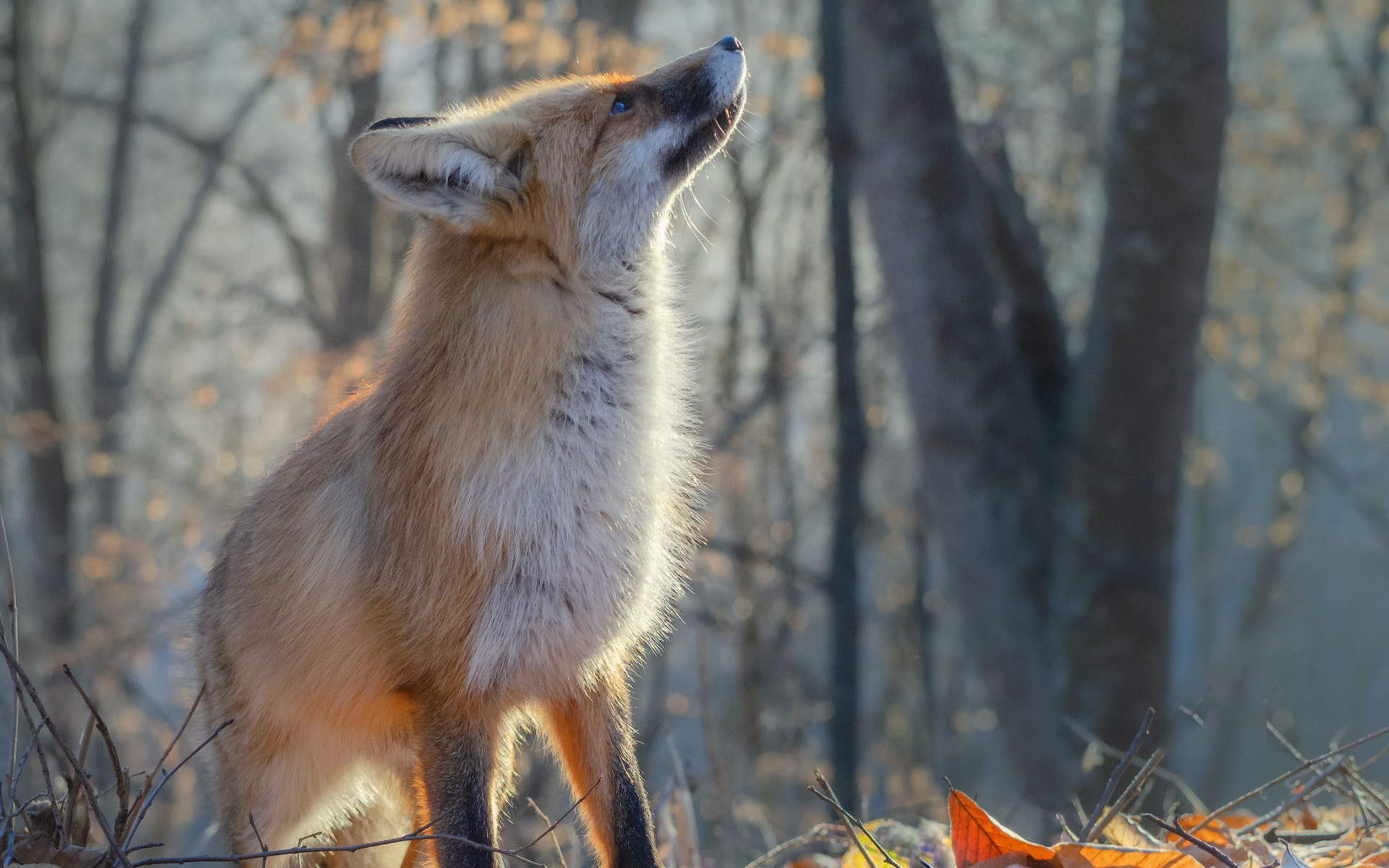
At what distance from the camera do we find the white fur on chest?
2824 mm

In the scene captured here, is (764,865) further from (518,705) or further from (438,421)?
(438,421)

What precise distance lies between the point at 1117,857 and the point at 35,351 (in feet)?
44.6

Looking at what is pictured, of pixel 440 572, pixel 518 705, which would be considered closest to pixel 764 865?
pixel 518 705

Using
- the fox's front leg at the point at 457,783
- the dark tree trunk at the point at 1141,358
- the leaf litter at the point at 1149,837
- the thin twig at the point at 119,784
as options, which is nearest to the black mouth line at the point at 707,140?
the fox's front leg at the point at 457,783

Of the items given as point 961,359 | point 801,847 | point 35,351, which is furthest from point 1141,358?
point 35,351

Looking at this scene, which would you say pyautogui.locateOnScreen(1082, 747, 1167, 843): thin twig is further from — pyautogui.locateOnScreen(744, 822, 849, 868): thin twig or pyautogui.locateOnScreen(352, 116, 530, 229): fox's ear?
pyautogui.locateOnScreen(352, 116, 530, 229): fox's ear

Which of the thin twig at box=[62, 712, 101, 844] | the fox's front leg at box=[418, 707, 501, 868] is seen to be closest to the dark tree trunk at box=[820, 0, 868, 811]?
the fox's front leg at box=[418, 707, 501, 868]

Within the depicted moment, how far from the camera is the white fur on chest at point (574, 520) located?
282 cm

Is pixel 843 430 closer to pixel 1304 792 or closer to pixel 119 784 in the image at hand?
pixel 1304 792

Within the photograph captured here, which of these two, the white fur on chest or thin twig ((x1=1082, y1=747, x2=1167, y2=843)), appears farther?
the white fur on chest

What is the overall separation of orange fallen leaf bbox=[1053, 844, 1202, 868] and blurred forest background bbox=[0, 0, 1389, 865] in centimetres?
80

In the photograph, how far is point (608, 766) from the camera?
10.1 feet

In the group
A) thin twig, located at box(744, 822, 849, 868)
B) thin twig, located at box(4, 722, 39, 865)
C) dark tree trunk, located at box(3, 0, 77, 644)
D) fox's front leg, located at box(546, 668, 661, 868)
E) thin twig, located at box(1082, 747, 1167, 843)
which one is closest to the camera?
thin twig, located at box(4, 722, 39, 865)

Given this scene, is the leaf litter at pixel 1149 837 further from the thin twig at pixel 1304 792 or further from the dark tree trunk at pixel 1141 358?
the dark tree trunk at pixel 1141 358
